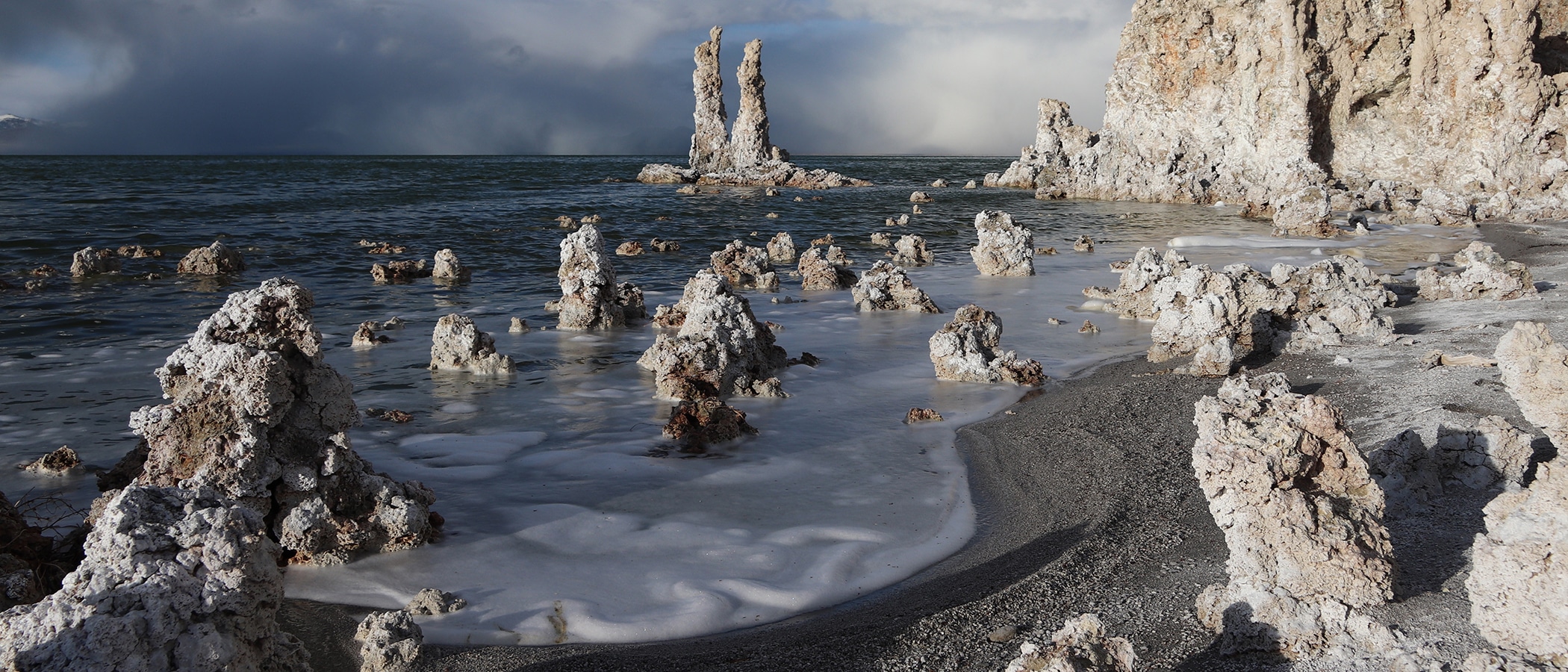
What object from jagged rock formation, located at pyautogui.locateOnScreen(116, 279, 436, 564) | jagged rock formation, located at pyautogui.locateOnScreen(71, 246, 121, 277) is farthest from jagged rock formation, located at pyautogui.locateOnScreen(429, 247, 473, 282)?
jagged rock formation, located at pyautogui.locateOnScreen(116, 279, 436, 564)

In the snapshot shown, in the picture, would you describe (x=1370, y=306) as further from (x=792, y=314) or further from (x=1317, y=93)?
(x=1317, y=93)

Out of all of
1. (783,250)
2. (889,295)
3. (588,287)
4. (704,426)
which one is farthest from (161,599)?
(783,250)

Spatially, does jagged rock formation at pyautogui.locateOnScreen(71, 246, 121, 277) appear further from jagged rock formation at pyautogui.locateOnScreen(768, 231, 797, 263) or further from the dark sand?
the dark sand

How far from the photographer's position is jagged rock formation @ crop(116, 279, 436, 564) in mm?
4250

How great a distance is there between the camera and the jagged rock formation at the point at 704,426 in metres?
6.61

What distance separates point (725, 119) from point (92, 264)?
46.0m

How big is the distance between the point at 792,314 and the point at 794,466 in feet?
21.4

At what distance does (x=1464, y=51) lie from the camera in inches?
1099

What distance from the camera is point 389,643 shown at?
3.63m

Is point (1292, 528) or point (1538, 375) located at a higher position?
→ point (1538, 375)

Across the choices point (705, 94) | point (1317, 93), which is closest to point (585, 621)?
point (1317, 93)

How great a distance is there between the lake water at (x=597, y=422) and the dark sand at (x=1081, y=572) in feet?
0.69

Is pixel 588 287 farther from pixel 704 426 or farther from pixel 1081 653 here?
pixel 1081 653

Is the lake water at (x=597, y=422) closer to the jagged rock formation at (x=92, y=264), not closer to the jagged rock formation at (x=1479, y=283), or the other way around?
the jagged rock formation at (x=92, y=264)
